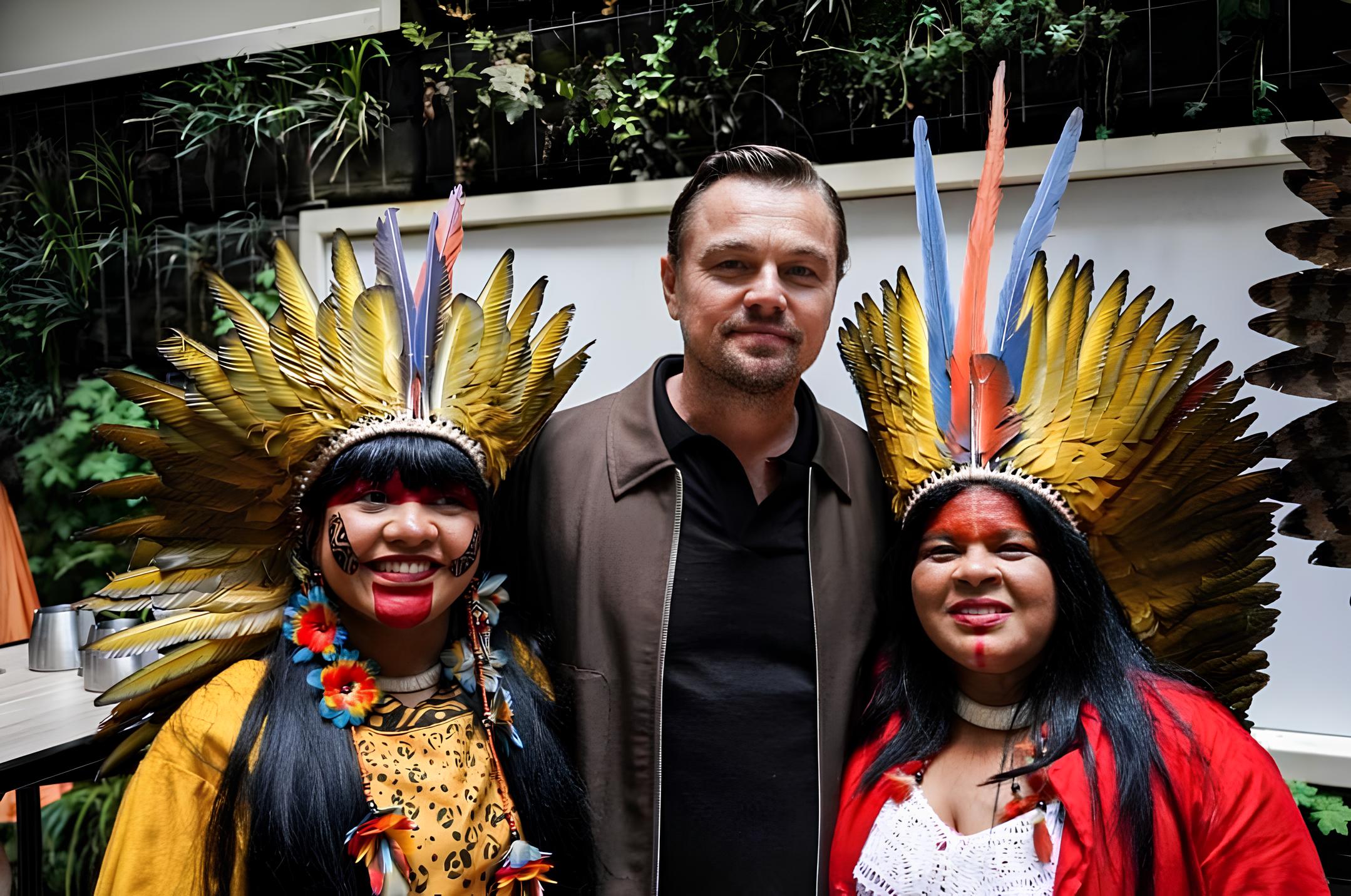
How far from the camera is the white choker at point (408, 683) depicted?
1795 millimetres

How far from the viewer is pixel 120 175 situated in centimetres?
377

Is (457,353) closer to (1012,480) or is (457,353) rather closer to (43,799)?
(1012,480)

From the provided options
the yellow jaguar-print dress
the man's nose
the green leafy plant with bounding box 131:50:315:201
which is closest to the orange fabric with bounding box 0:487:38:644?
the green leafy plant with bounding box 131:50:315:201

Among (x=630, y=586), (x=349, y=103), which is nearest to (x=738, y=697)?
(x=630, y=586)

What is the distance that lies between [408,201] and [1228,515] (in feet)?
8.51

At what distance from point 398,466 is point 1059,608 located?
1137 millimetres

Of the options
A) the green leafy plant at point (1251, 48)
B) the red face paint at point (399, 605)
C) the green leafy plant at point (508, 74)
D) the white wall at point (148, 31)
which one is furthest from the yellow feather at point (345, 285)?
the green leafy plant at point (1251, 48)

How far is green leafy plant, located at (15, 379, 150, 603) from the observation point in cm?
384

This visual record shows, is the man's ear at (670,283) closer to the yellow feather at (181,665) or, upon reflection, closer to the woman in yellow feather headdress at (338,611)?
the woman in yellow feather headdress at (338,611)

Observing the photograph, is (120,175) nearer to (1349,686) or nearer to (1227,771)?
(1227,771)

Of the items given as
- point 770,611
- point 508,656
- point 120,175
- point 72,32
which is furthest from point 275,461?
point 72,32

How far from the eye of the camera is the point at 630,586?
1.95 m

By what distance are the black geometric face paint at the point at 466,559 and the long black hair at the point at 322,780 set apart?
0.04 meters

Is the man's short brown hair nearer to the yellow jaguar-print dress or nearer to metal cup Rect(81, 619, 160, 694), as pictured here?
the yellow jaguar-print dress
